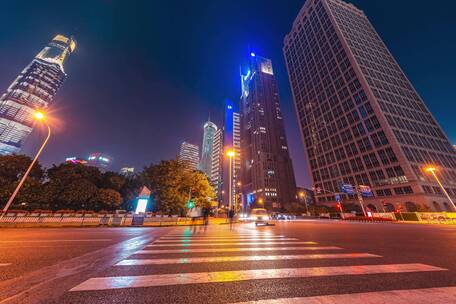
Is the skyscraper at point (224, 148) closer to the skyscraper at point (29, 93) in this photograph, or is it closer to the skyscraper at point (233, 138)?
the skyscraper at point (233, 138)

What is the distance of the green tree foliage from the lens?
3381 centimetres

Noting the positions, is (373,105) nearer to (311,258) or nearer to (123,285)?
(311,258)

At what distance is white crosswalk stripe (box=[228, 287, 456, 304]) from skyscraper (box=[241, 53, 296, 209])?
362ft

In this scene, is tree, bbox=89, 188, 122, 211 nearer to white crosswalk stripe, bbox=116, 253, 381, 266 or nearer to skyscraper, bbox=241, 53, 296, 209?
white crosswalk stripe, bbox=116, 253, 381, 266

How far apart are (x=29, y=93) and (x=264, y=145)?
154192 mm

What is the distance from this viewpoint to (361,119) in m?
61.0

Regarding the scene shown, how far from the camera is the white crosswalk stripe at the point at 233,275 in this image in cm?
319

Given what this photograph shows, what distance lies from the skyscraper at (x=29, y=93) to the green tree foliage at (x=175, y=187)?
117m

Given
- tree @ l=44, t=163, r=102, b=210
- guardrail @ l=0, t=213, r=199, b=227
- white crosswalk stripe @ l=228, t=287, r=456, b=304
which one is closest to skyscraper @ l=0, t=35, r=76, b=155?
tree @ l=44, t=163, r=102, b=210

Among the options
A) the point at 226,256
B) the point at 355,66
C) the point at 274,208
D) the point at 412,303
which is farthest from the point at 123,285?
the point at 274,208

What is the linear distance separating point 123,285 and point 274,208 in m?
115

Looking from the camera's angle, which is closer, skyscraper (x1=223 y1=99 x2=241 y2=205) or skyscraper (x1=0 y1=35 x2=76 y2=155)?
skyscraper (x1=0 y1=35 x2=76 y2=155)


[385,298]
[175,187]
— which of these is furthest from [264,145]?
[385,298]

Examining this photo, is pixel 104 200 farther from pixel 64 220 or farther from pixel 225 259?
pixel 225 259
